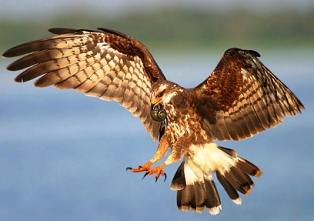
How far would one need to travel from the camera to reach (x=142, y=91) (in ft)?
31.3

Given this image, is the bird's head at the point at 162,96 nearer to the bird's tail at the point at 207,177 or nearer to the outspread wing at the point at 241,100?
the outspread wing at the point at 241,100

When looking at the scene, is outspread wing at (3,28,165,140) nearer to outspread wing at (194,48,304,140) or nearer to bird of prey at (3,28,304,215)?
bird of prey at (3,28,304,215)

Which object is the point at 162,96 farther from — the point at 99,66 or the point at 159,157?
the point at 99,66

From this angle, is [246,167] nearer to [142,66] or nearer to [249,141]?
[142,66]

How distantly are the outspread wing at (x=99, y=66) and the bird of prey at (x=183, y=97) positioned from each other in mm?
11

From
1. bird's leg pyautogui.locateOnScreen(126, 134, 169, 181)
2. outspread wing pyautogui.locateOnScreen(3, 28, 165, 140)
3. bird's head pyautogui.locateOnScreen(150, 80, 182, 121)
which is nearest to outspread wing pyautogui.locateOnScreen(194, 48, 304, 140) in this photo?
bird's head pyautogui.locateOnScreen(150, 80, 182, 121)

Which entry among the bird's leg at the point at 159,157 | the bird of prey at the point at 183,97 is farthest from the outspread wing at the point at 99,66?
the bird's leg at the point at 159,157

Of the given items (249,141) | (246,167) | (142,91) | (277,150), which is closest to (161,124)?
(142,91)

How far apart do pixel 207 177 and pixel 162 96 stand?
1093 mm

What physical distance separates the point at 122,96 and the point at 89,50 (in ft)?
2.05

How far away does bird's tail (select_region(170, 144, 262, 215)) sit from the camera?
354 inches

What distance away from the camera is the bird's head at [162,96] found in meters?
8.62

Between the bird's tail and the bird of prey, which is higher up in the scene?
the bird of prey

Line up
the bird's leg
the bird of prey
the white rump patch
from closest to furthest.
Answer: the bird's leg → the bird of prey → the white rump patch
